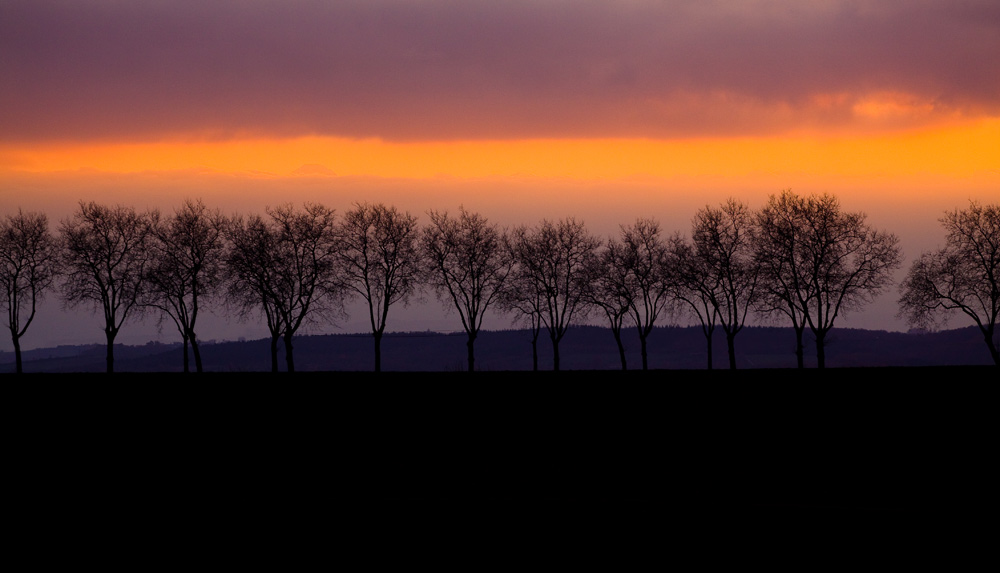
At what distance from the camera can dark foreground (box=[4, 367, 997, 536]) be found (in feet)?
56.7

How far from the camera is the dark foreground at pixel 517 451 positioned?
56.7ft

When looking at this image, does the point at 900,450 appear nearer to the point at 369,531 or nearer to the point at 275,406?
the point at 369,531

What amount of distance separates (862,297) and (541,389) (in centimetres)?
4235

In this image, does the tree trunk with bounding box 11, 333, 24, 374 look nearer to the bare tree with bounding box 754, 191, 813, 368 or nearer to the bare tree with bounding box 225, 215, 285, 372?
the bare tree with bounding box 225, 215, 285, 372

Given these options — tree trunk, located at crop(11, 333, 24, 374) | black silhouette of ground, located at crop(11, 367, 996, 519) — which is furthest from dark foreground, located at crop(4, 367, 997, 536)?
tree trunk, located at crop(11, 333, 24, 374)

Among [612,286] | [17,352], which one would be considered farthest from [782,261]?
[17,352]

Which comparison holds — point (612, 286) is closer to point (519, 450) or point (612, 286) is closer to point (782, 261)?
point (782, 261)

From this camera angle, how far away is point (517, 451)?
77.4ft

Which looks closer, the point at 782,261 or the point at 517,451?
the point at 517,451

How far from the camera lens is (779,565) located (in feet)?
41.9

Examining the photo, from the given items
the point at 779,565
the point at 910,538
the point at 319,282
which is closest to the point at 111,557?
the point at 779,565

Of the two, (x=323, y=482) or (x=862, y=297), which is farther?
(x=862, y=297)

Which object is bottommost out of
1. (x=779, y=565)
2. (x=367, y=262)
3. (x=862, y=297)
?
(x=779, y=565)

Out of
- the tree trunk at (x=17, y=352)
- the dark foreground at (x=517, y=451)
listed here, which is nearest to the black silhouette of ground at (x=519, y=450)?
the dark foreground at (x=517, y=451)
